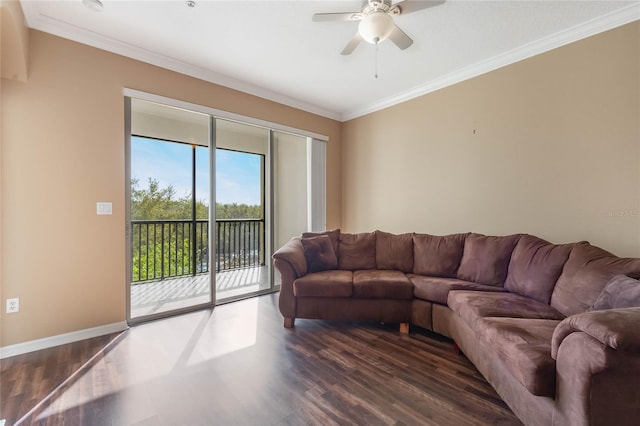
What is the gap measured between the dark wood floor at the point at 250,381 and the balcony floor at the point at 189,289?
599mm

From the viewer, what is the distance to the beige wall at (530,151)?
2.35 m

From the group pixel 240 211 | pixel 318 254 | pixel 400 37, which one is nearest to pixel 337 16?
pixel 400 37

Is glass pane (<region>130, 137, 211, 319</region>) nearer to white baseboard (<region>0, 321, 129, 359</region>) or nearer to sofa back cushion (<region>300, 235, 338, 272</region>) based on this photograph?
white baseboard (<region>0, 321, 129, 359</region>)

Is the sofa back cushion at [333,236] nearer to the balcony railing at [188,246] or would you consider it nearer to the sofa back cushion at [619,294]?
the balcony railing at [188,246]

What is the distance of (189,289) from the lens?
3.90 metres

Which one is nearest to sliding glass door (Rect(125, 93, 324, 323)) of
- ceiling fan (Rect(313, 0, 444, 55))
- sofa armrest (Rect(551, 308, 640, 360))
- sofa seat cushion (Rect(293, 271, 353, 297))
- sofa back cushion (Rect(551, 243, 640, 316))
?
sofa seat cushion (Rect(293, 271, 353, 297))

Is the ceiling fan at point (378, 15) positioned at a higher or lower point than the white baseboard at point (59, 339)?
higher

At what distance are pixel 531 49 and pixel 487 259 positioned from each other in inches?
85.8

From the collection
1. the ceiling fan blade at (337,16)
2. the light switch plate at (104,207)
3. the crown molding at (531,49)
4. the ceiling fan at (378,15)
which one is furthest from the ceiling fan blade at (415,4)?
the light switch plate at (104,207)

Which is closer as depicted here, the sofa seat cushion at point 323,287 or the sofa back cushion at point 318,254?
the sofa seat cushion at point 323,287

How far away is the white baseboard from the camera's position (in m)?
Result: 2.28

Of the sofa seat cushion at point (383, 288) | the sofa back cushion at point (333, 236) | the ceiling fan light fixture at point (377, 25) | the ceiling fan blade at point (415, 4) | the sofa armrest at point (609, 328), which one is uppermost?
the ceiling fan blade at point (415, 4)

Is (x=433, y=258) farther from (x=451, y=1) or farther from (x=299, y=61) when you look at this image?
(x=299, y=61)

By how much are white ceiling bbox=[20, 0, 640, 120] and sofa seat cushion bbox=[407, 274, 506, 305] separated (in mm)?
2377
